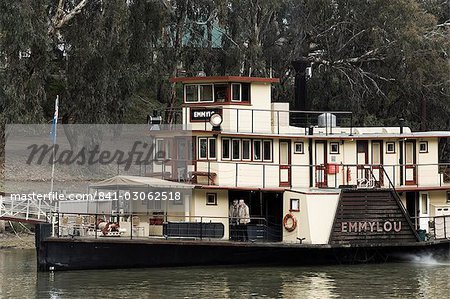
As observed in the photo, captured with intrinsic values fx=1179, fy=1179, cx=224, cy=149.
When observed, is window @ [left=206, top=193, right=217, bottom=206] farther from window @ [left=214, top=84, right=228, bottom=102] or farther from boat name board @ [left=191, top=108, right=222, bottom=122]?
window @ [left=214, top=84, right=228, bottom=102]

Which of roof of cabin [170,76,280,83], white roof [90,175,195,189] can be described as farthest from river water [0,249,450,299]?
roof of cabin [170,76,280,83]

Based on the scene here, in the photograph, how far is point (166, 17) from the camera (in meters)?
47.2

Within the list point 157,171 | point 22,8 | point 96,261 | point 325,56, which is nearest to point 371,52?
point 325,56

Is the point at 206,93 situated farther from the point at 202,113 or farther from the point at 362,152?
the point at 362,152

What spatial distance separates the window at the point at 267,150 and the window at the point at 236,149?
0.77m

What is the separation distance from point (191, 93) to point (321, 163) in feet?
13.7

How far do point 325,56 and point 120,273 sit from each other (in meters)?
25.6

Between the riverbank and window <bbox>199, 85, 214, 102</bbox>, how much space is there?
25.4ft

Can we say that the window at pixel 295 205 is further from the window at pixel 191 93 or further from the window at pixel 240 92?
the window at pixel 191 93

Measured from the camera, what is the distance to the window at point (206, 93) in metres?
33.0

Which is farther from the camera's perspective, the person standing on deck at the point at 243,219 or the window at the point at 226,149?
the window at the point at 226,149

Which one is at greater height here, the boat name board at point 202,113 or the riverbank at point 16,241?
the boat name board at point 202,113

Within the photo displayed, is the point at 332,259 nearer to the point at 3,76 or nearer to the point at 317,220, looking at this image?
the point at 317,220

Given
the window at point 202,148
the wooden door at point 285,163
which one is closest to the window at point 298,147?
the wooden door at point 285,163
